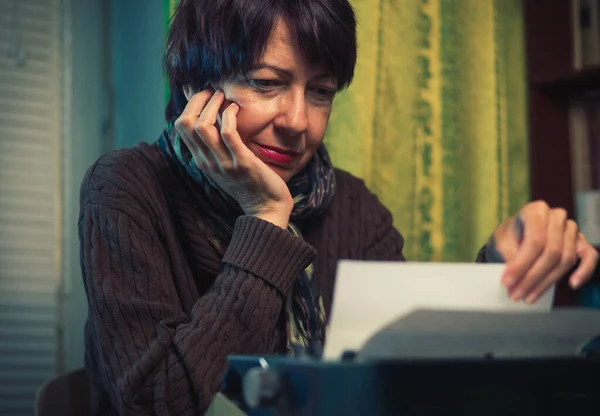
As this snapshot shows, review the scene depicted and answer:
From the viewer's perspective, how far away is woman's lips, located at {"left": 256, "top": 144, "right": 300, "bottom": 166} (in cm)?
105

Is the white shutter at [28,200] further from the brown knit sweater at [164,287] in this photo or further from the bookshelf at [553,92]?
the bookshelf at [553,92]

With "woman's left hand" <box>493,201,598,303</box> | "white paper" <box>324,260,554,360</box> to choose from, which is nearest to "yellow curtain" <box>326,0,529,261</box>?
"woman's left hand" <box>493,201,598,303</box>

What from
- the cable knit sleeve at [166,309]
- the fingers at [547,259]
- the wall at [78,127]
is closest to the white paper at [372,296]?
the fingers at [547,259]

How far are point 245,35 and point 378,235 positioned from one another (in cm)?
49

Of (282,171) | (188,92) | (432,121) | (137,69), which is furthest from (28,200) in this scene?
(432,121)

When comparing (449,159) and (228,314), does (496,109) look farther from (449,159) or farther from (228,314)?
(228,314)

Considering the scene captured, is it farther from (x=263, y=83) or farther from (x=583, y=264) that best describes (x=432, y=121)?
(x=583, y=264)

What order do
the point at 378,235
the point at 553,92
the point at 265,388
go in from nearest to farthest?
1. the point at 265,388
2. the point at 378,235
3. the point at 553,92

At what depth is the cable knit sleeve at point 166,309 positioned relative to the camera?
86cm

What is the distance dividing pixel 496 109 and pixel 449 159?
19cm

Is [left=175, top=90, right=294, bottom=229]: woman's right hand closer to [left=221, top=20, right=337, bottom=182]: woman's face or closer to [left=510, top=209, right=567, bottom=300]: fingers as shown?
[left=221, top=20, right=337, bottom=182]: woman's face

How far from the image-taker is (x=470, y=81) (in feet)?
5.70

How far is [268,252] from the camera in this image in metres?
0.93

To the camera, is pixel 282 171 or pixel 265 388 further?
pixel 282 171
